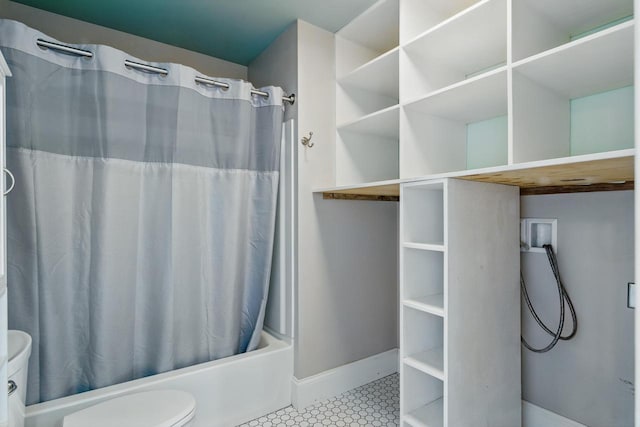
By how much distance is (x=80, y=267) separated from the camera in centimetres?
155

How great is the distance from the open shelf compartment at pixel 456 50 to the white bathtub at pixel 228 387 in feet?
5.20

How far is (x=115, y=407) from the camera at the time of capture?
138cm

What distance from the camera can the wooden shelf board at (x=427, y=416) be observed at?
148cm

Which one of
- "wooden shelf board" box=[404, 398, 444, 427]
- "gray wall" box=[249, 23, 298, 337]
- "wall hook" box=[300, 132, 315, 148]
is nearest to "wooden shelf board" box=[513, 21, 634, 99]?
"wall hook" box=[300, 132, 315, 148]

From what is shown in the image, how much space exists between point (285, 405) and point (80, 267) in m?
1.32

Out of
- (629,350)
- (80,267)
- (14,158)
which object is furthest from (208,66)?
(629,350)

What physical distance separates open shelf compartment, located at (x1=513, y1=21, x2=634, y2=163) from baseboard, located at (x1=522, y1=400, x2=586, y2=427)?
4.24ft

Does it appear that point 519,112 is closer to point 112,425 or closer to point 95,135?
point 95,135

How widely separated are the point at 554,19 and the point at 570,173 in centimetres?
67

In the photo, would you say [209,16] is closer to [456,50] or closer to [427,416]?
[456,50]

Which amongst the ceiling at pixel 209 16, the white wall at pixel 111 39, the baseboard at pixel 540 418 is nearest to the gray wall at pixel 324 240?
the ceiling at pixel 209 16

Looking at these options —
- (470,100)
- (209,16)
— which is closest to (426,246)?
(470,100)

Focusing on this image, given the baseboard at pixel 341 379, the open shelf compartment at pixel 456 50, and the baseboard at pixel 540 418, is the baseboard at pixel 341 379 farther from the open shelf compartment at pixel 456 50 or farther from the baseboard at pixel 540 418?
the open shelf compartment at pixel 456 50

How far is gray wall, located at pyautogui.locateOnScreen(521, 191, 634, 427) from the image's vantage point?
1.48m
